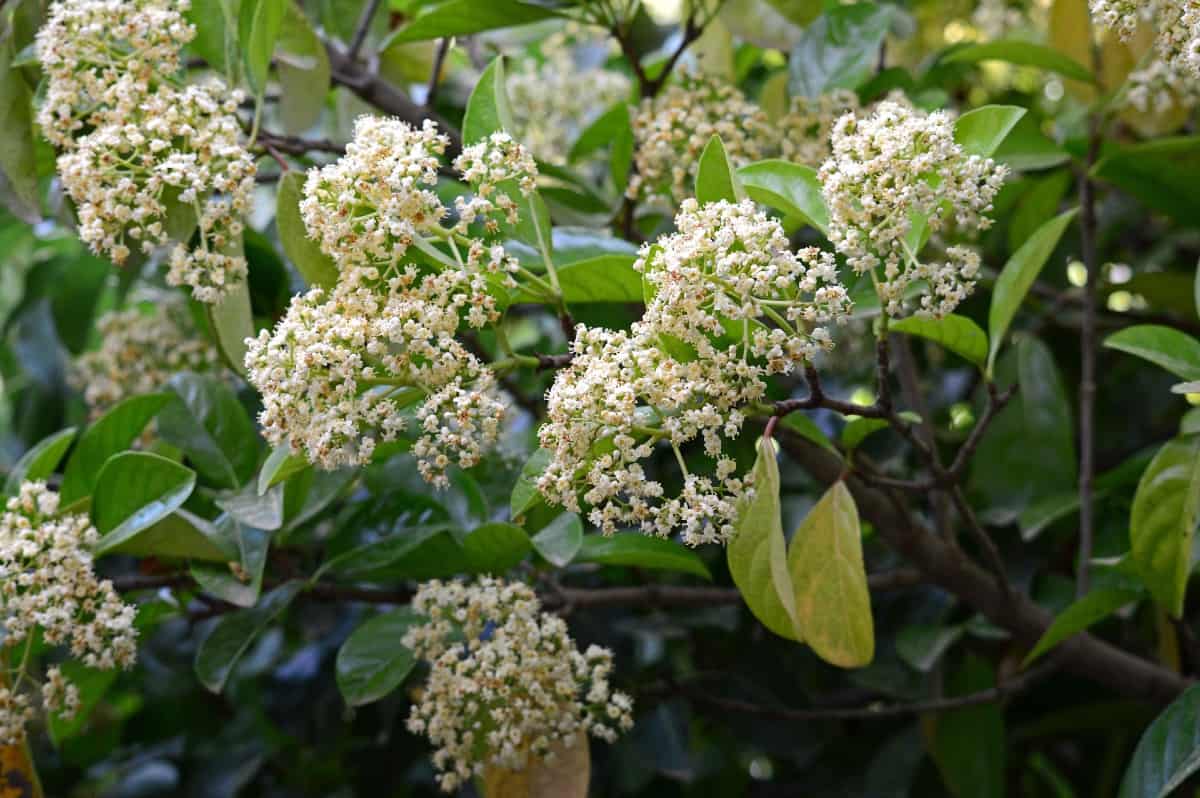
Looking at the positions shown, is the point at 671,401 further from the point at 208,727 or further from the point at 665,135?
the point at 208,727

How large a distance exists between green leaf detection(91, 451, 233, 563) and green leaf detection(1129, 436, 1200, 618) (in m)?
1.05


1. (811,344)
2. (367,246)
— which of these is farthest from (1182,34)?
(367,246)

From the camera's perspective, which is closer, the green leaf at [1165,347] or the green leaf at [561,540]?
the green leaf at [1165,347]

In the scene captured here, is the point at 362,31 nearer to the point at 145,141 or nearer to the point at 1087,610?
the point at 145,141

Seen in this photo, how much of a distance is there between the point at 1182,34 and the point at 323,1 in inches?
56.4

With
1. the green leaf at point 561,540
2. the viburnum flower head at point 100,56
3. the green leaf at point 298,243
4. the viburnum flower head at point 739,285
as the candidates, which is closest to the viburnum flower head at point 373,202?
the green leaf at point 298,243

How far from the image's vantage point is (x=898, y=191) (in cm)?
104

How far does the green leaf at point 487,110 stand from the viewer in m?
1.26

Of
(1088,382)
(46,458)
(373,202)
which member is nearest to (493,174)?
(373,202)

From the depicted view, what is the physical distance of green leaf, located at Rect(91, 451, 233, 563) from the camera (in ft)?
4.59

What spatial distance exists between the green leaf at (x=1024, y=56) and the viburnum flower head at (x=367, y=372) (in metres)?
1.07

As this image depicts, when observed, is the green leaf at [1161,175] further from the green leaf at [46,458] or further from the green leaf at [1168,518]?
the green leaf at [46,458]

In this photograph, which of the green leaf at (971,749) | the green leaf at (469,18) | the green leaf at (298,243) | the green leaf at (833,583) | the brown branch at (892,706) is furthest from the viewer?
the green leaf at (971,749)

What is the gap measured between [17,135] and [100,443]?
0.41 m
